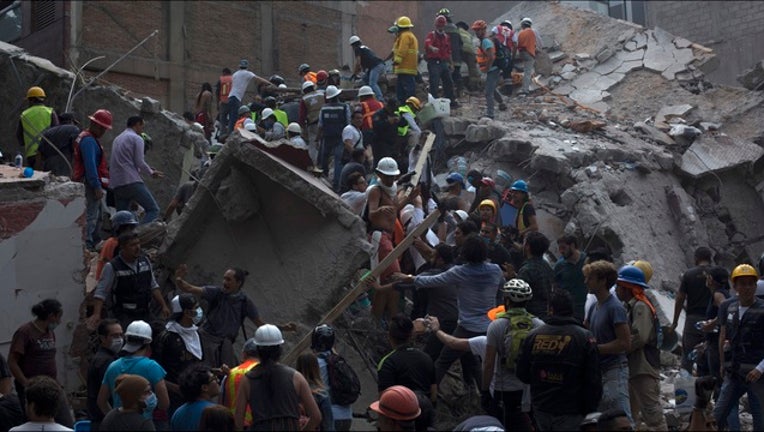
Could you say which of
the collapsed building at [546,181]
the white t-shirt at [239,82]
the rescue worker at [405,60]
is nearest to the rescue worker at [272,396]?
the collapsed building at [546,181]

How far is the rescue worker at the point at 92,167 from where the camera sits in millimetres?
10484

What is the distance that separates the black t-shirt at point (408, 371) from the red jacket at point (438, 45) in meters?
10.0

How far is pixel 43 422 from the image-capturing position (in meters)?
6.11

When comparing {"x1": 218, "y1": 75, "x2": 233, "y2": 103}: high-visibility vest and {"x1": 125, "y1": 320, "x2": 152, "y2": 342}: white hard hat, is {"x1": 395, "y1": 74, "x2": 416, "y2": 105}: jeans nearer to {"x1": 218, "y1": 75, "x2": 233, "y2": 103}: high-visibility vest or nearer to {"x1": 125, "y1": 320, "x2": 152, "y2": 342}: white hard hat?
{"x1": 218, "y1": 75, "x2": 233, "y2": 103}: high-visibility vest

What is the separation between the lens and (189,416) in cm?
630

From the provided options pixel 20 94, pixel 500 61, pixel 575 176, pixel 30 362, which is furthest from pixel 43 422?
pixel 500 61

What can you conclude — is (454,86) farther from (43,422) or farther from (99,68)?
(43,422)

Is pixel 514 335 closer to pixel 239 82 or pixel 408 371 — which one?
pixel 408 371

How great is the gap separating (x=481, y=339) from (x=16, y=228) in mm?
4219

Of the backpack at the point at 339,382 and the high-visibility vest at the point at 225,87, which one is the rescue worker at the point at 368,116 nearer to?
the high-visibility vest at the point at 225,87

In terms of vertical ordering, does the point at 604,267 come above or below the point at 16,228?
above

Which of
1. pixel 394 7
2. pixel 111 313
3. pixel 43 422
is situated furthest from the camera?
pixel 394 7

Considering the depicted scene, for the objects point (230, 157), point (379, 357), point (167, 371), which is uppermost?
point (230, 157)

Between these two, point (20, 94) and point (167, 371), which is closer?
point (167, 371)
